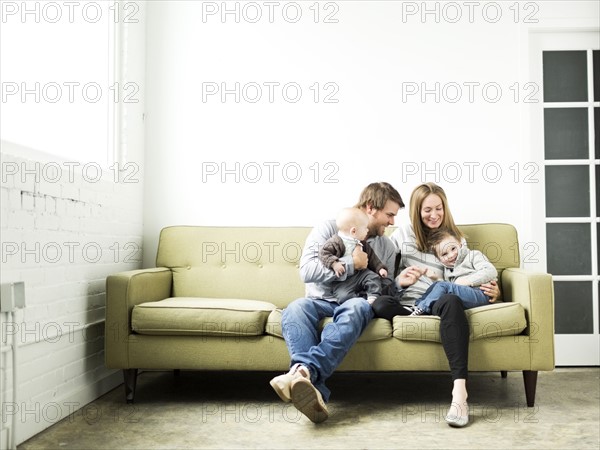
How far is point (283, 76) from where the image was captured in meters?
3.78

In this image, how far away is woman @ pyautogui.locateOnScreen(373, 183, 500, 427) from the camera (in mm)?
2566

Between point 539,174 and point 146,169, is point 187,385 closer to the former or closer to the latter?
point 146,169

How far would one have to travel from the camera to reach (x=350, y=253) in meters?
2.92

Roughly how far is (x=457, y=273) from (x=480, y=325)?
14.6 inches

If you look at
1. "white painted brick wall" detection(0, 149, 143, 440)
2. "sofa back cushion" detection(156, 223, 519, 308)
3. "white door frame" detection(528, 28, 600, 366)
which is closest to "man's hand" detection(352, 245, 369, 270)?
"sofa back cushion" detection(156, 223, 519, 308)

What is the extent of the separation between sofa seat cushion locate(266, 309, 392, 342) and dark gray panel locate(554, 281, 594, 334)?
5.05ft

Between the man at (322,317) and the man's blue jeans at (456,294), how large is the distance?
28 cm

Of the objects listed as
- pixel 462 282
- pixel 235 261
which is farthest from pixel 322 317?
pixel 235 261

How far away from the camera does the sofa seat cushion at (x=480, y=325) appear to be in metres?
2.71

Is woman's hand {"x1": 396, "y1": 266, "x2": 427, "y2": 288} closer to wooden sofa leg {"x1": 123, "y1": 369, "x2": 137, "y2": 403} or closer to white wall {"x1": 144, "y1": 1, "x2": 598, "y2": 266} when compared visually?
white wall {"x1": 144, "y1": 1, "x2": 598, "y2": 266}

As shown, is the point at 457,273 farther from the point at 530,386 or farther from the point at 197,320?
the point at 197,320

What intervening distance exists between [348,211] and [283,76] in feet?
3.92

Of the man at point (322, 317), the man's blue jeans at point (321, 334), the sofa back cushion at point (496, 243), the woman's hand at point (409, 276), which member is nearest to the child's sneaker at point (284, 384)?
the man at point (322, 317)

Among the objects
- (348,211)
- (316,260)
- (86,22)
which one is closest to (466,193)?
(348,211)
